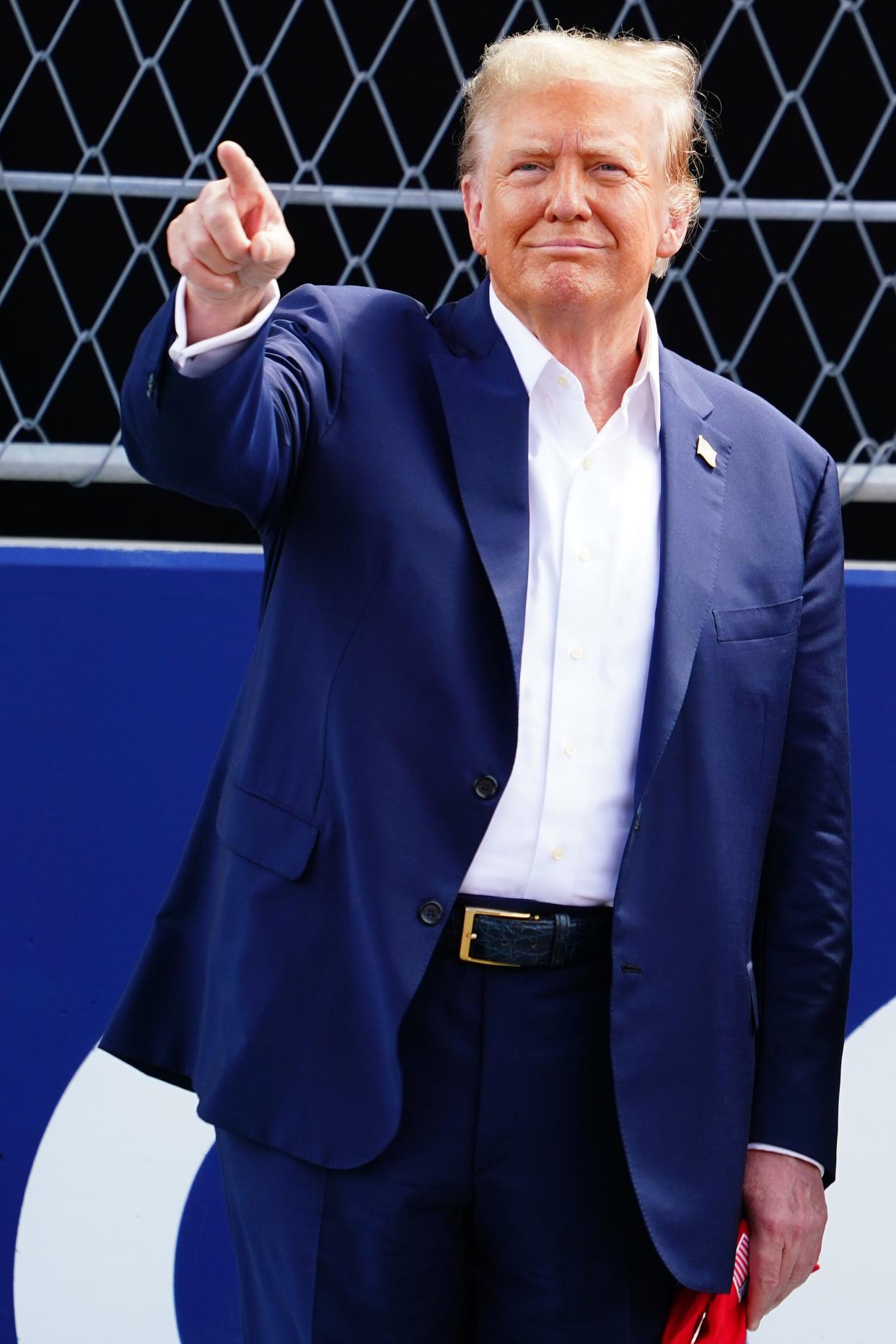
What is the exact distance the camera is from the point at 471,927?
1445 mm

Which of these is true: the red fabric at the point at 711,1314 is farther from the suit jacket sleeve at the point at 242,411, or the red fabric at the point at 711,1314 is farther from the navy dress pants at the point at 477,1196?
the suit jacket sleeve at the point at 242,411

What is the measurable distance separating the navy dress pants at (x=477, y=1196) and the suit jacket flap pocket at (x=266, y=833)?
155mm

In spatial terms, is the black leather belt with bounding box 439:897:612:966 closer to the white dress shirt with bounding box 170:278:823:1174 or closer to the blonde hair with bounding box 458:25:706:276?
the white dress shirt with bounding box 170:278:823:1174

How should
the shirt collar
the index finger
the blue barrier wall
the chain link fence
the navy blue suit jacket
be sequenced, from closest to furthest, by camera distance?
1. the index finger
2. the navy blue suit jacket
3. the shirt collar
4. the blue barrier wall
5. the chain link fence

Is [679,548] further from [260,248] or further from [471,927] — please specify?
[260,248]

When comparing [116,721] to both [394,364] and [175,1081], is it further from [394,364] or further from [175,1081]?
[394,364]

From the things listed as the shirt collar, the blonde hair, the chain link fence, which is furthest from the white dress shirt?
the chain link fence

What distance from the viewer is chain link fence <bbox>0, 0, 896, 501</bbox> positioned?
284cm

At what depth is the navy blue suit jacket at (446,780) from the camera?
1443 millimetres

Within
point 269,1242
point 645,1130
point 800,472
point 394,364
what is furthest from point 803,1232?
point 394,364

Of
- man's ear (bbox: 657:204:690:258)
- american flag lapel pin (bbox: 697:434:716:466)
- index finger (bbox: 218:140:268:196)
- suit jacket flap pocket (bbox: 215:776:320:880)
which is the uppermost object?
man's ear (bbox: 657:204:690:258)

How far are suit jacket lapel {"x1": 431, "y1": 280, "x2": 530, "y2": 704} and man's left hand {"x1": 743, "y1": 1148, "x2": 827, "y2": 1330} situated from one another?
58 centimetres

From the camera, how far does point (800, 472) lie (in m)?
1.67

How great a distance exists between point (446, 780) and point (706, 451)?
0.44m
